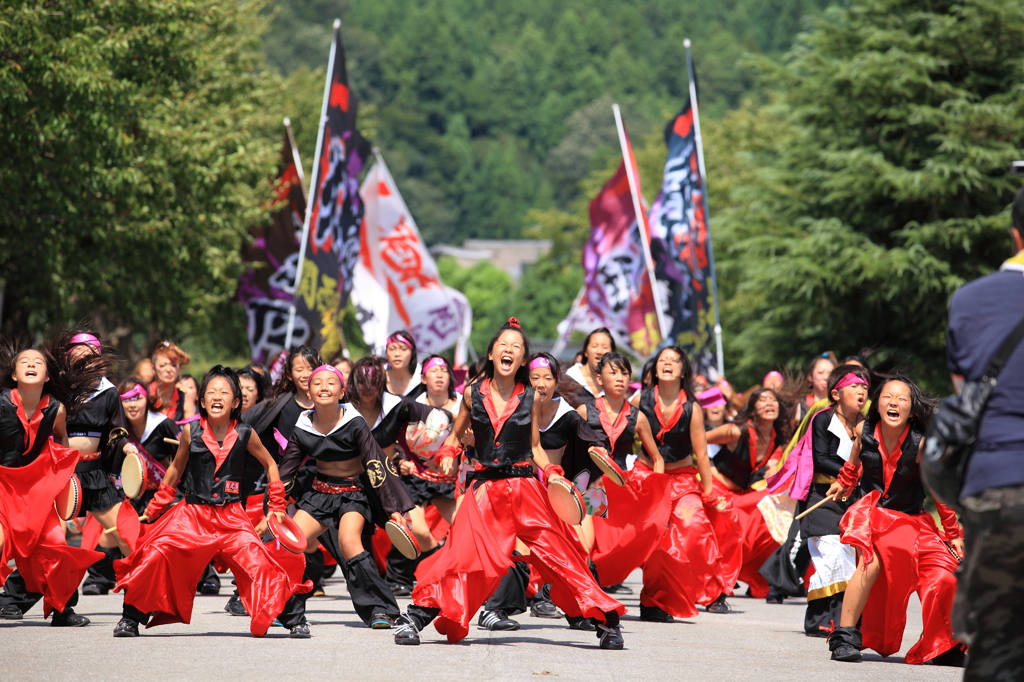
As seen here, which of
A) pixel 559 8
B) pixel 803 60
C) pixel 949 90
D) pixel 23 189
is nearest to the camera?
pixel 23 189

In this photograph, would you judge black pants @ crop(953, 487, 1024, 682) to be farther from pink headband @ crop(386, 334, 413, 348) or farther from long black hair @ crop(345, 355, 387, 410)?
pink headband @ crop(386, 334, 413, 348)

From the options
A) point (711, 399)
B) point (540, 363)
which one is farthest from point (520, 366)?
point (711, 399)

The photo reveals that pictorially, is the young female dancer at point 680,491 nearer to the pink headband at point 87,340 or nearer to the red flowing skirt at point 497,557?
the red flowing skirt at point 497,557

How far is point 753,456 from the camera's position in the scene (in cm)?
1234

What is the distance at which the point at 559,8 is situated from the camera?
19612 centimetres

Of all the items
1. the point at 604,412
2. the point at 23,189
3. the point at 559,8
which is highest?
the point at 559,8

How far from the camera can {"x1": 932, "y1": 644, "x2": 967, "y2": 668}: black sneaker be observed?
25.3 ft

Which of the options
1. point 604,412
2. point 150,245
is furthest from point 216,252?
point 604,412

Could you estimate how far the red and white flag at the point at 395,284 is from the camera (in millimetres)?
19562

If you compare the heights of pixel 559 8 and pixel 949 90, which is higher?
pixel 559 8

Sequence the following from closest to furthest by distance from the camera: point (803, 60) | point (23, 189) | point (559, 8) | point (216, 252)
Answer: point (23, 189)
point (216, 252)
point (803, 60)
point (559, 8)

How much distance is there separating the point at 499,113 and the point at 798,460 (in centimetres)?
16469

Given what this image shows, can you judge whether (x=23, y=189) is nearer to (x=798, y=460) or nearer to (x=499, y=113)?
(x=798, y=460)

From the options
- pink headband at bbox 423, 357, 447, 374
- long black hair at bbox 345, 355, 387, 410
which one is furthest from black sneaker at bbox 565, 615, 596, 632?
pink headband at bbox 423, 357, 447, 374
